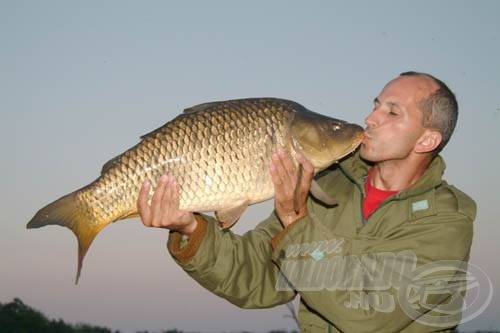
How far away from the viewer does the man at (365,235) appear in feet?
11.9

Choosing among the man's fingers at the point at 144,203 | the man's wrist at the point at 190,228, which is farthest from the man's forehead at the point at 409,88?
the man's fingers at the point at 144,203

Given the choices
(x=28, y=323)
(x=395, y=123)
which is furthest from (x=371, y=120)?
(x=28, y=323)

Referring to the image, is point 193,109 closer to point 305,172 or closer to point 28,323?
point 305,172

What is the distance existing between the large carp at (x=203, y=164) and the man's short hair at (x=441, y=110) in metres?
0.73

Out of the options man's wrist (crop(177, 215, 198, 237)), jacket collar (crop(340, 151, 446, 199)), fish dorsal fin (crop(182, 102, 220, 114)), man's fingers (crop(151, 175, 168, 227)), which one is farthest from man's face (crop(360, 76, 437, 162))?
man's fingers (crop(151, 175, 168, 227))

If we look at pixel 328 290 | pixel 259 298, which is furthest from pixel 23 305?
pixel 328 290

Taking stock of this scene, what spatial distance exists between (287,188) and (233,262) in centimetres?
77

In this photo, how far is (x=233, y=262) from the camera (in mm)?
4312

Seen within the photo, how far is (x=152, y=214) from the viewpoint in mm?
3850

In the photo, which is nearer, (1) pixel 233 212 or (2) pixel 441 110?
(1) pixel 233 212

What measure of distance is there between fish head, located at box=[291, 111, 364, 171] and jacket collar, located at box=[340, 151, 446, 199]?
0.21 meters

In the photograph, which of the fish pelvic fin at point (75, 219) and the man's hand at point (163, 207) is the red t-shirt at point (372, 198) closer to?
the man's hand at point (163, 207)

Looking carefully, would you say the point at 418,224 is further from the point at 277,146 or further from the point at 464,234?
the point at 277,146

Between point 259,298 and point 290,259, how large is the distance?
76cm
